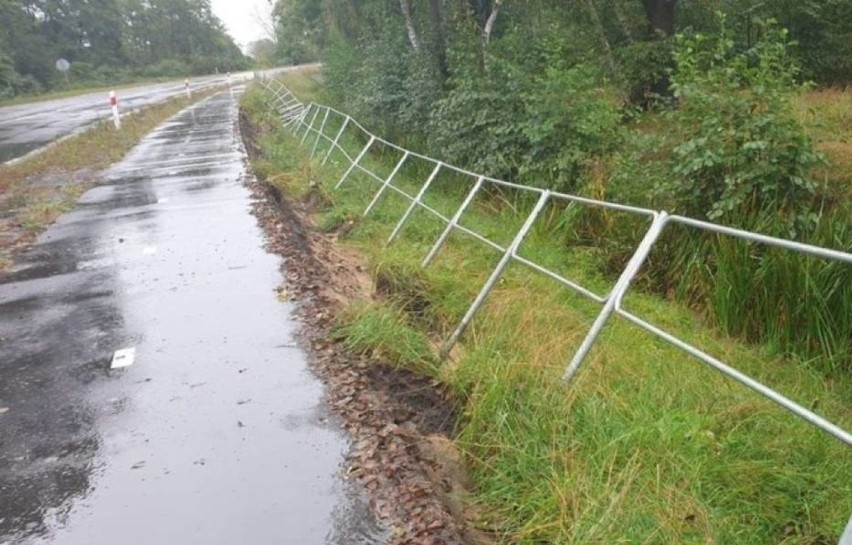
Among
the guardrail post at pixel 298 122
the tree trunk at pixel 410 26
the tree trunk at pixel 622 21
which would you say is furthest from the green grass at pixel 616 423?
the guardrail post at pixel 298 122

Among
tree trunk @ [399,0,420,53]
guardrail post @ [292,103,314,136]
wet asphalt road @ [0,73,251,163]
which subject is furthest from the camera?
wet asphalt road @ [0,73,251,163]

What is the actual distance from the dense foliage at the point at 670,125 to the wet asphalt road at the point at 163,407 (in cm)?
364

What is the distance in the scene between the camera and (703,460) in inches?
138

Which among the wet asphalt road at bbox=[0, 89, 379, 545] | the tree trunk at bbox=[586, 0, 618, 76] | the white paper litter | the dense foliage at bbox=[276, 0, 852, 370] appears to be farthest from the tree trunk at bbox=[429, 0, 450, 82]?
the white paper litter

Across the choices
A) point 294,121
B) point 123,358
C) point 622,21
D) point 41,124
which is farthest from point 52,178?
point 41,124

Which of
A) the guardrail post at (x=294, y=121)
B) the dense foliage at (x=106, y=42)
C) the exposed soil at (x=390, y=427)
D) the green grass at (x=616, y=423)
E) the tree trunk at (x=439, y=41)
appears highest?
the tree trunk at (x=439, y=41)

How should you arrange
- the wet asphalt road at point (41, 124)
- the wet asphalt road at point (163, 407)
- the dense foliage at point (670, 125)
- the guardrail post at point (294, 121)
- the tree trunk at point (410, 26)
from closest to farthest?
the wet asphalt road at point (163, 407) < the dense foliage at point (670, 125) < the tree trunk at point (410, 26) < the guardrail post at point (294, 121) < the wet asphalt road at point (41, 124)

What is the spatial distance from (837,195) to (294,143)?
13581mm

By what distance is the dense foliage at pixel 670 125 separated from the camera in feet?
20.1

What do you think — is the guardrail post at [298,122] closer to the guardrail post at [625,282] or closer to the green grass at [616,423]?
Result: the green grass at [616,423]

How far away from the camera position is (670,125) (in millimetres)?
8594

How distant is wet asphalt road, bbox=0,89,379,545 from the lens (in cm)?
390

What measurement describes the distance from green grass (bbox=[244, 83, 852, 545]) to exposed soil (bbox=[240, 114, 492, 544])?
14cm

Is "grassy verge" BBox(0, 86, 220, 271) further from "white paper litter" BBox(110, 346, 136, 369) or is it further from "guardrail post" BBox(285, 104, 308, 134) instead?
"guardrail post" BBox(285, 104, 308, 134)
